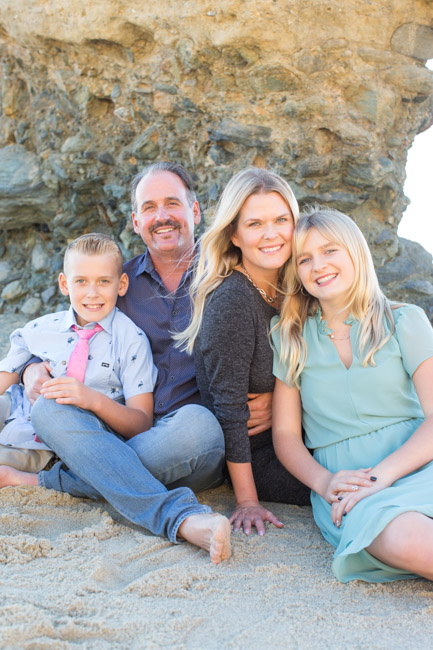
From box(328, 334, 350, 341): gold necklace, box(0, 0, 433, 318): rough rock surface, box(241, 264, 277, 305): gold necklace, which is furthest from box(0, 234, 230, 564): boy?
box(0, 0, 433, 318): rough rock surface

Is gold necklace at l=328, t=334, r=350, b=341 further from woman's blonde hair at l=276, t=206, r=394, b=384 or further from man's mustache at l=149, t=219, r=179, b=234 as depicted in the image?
man's mustache at l=149, t=219, r=179, b=234

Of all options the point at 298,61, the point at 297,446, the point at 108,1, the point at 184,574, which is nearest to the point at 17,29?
the point at 108,1

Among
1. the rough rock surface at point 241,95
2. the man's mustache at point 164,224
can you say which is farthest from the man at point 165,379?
the rough rock surface at point 241,95

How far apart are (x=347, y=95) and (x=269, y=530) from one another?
273cm

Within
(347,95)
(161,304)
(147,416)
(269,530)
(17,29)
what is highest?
(17,29)

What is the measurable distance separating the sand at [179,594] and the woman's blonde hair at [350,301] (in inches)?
26.7

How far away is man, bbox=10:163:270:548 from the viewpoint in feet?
7.18

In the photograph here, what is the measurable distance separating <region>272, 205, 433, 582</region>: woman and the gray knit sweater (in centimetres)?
9

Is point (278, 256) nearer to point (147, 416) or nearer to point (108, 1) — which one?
point (147, 416)

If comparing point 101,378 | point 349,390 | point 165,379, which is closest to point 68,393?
point 101,378

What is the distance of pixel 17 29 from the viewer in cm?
417

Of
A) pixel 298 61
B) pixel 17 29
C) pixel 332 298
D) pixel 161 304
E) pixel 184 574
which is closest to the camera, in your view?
pixel 184 574

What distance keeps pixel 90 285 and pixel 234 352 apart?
2.49 feet

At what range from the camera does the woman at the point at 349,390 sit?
5.93 feet
